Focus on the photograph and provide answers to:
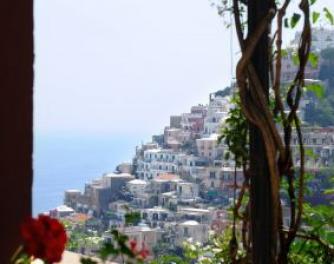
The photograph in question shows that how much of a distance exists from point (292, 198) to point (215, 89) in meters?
0.39

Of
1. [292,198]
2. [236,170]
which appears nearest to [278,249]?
[292,198]

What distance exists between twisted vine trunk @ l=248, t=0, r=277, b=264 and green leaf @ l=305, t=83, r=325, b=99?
0.24 m

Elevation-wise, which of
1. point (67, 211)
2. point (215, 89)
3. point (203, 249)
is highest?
point (215, 89)

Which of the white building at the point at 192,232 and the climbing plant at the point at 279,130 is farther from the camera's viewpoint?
the white building at the point at 192,232

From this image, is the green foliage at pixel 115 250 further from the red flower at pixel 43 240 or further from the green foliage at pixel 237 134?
the green foliage at pixel 237 134

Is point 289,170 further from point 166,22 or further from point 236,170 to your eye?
point 166,22

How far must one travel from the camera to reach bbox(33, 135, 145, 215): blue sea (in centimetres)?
169

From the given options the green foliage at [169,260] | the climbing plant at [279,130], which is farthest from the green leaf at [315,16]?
the green foliage at [169,260]

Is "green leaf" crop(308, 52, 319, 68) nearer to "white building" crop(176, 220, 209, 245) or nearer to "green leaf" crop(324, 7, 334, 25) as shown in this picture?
"green leaf" crop(324, 7, 334, 25)

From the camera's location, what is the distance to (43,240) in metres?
0.86

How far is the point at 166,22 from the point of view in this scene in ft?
5.69
